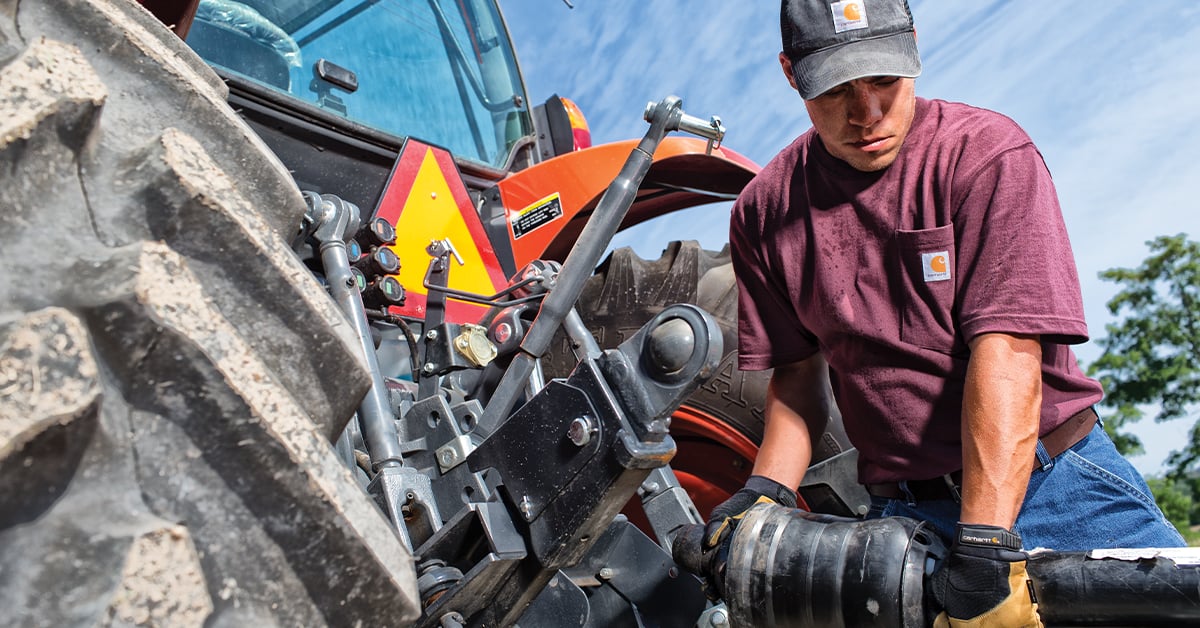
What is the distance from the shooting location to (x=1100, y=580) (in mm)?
1367

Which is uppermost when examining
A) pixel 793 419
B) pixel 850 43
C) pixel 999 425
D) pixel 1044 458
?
pixel 850 43

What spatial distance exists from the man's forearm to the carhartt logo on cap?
659 mm

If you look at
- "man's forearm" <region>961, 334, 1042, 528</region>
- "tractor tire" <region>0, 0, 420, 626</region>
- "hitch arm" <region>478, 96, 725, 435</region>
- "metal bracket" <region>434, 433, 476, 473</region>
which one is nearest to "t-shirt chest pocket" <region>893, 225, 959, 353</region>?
"man's forearm" <region>961, 334, 1042, 528</region>

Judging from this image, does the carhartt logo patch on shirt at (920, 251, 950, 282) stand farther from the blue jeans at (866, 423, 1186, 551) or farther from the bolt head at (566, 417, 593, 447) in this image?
the bolt head at (566, 417, 593, 447)

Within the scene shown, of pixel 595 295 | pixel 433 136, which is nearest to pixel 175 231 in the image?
pixel 595 295

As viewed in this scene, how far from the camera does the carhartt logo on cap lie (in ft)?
6.24

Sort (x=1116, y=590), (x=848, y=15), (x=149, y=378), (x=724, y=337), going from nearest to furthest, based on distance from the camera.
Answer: (x=149, y=378), (x=1116, y=590), (x=848, y=15), (x=724, y=337)

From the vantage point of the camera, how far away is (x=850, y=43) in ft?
6.20

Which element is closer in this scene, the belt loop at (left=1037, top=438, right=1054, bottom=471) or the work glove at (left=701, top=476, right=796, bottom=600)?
the work glove at (left=701, top=476, right=796, bottom=600)

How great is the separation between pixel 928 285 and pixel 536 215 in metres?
1.58

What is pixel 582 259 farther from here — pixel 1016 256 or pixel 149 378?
pixel 149 378

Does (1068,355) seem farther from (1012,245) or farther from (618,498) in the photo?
(618,498)

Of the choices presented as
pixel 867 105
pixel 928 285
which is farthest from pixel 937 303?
pixel 867 105

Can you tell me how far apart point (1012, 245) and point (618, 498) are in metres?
0.87
